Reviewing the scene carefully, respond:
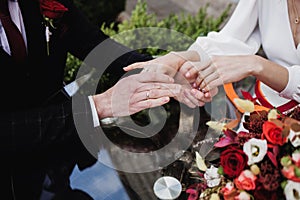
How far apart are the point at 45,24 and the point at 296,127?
91 cm

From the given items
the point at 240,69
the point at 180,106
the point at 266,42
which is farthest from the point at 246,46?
the point at 180,106

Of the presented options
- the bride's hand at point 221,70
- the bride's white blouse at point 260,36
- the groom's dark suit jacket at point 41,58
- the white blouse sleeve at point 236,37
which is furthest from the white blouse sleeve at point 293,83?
the groom's dark suit jacket at point 41,58

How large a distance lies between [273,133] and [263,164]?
64 mm

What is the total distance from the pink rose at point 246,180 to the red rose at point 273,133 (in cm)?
8

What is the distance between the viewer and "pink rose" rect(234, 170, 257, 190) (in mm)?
850

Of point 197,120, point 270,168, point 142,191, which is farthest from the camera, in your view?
point 197,120

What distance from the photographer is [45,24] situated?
145 centimetres

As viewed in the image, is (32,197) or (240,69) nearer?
(32,197)

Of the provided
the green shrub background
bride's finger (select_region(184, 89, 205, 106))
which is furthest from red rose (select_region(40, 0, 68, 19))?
bride's finger (select_region(184, 89, 205, 106))

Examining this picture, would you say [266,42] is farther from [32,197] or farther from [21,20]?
[32,197]

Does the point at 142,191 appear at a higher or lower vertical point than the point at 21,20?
lower

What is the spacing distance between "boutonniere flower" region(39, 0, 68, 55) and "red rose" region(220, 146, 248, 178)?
803mm

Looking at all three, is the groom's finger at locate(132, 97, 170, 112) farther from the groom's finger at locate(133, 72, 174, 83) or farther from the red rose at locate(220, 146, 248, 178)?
the red rose at locate(220, 146, 248, 178)

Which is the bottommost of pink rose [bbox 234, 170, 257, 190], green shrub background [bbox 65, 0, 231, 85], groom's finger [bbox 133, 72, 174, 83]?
green shrub background [bbox 65, 0, 231, 85]
